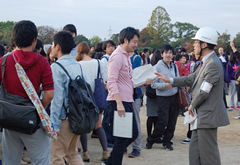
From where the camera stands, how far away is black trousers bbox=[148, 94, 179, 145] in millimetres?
6461

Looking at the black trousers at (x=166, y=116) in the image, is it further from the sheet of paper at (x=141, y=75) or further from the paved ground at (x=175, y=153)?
the sheet of paper at (x=141, y=75)

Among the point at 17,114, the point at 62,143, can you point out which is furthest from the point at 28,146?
the point at 62,143

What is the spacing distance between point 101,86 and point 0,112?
2.70m

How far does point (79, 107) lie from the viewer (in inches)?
141

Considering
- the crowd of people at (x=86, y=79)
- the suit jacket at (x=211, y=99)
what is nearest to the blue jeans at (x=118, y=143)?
the crowd of people at (x=86, y=79)

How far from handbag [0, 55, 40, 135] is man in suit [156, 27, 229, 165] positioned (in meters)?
2.14

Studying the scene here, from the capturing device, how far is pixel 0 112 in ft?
9.59

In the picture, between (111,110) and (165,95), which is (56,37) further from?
(165,95)

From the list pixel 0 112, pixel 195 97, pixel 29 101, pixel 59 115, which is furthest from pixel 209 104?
pixel 0 112

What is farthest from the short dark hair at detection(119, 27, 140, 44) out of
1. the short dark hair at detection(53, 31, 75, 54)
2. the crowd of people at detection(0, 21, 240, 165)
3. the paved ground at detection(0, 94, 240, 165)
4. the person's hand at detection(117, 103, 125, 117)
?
the paved ground at detection(0, 94, 240, 165)

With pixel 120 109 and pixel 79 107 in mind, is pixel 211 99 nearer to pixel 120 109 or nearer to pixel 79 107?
pixel 120 109

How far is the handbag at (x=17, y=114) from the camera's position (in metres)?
2.91

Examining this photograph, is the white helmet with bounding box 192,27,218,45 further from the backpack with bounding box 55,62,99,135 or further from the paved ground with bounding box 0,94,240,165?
the paved ground with bounding box 0,94,240,165

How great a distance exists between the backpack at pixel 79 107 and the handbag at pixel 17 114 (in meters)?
0.60
